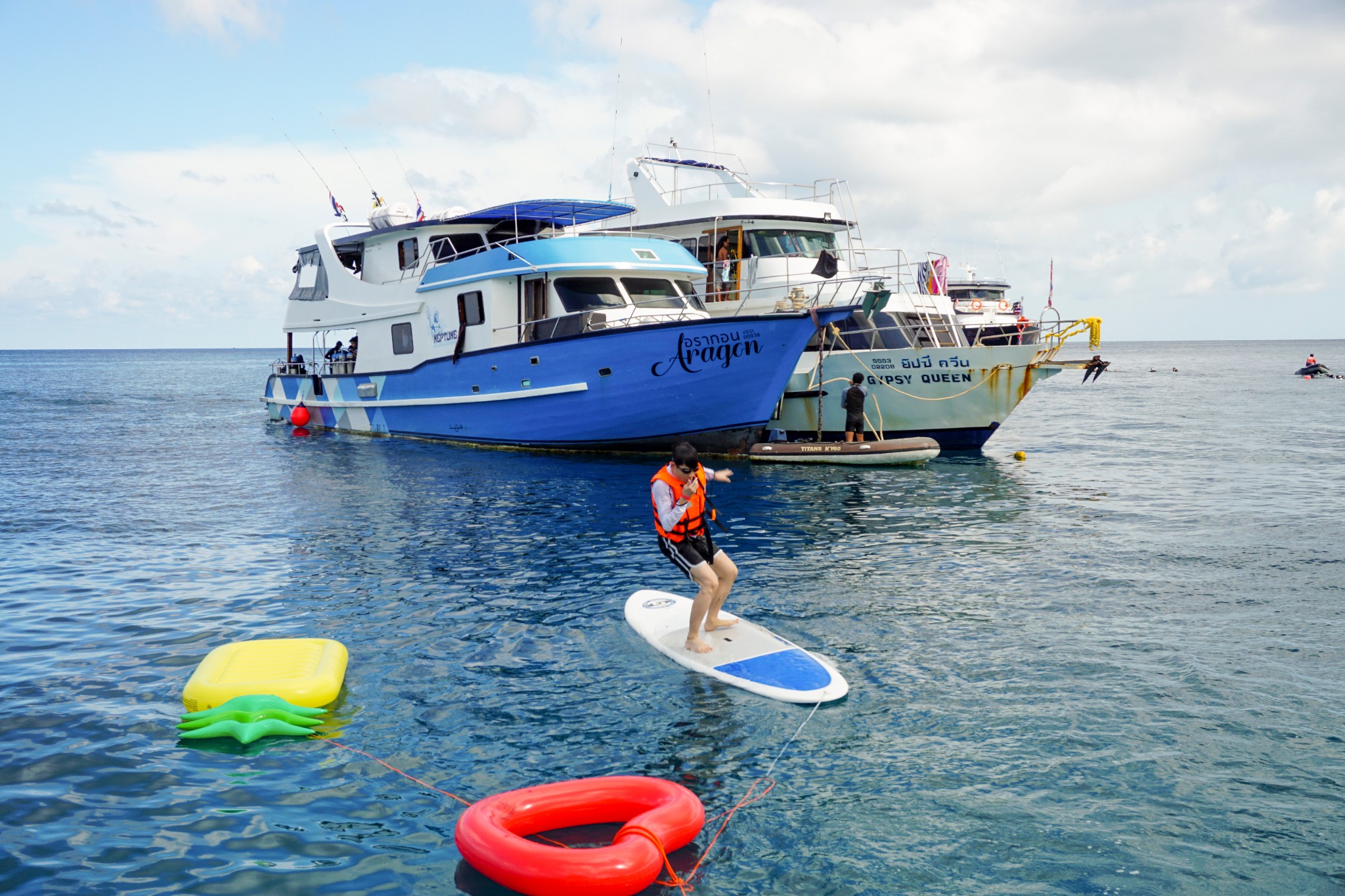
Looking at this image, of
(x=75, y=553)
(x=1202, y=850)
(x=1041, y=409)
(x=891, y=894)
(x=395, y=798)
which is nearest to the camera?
(x=891, y=894)

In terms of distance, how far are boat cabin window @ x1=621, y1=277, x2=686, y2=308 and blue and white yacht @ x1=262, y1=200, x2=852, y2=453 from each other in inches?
1.8

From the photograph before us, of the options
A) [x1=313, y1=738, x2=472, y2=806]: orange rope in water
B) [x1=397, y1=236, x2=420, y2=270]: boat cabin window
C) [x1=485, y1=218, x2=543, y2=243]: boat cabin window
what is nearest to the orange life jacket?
[x1=313, y1=738, x2=472, y2=806]: orange rope in water

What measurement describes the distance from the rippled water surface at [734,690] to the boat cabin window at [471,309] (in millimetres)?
4711

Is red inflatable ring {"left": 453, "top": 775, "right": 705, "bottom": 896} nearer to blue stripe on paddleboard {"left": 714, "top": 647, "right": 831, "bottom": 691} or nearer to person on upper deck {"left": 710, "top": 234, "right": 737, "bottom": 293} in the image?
blue stripe on paddleboard {"left": 714, "top": 647, "right": 831, "bottom": 691}

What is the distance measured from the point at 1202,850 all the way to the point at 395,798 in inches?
183

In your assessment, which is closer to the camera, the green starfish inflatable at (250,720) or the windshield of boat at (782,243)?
the green starfish inflatable at (250,720)

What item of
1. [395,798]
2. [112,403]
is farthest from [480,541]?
[112,403]

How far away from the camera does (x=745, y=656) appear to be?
7.81m

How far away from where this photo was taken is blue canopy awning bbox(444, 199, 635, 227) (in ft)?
67.1

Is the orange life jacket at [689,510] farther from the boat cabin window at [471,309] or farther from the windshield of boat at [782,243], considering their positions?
the windshield of boat at [782,243]

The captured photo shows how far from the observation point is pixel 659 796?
5.30 m

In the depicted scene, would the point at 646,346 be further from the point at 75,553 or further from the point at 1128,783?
the point at 1128,783

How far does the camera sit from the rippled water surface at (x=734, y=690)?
5113mm

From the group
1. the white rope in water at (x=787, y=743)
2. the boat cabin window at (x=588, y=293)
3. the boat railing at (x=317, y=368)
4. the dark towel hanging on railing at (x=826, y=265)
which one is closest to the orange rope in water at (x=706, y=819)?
the white rope in water at (x=787, y=743)
